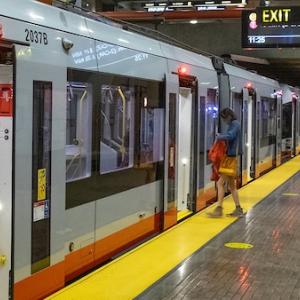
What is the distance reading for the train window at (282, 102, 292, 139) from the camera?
20719 millimetres

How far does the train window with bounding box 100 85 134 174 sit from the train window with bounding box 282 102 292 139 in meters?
14.2

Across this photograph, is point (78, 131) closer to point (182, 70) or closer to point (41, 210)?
point (41, 210)

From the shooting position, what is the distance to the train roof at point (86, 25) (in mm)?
4707

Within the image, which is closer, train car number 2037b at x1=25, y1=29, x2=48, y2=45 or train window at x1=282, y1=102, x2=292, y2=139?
train car number 2037b at x1=25, y1=29, x2=48, y2=45

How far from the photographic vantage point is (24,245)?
4.65m

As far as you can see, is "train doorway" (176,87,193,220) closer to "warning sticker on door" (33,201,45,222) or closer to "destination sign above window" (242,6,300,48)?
"warning sticker on door" (33,201,45,222)

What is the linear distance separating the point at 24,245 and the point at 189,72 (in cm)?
499

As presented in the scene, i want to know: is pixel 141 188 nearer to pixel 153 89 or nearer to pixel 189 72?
pixel 153 89

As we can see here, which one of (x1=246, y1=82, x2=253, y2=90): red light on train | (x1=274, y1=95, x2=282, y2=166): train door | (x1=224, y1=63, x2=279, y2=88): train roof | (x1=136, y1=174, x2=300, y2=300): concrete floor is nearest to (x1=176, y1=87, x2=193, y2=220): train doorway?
(x1=136, y1=174, x2=300, y2=300): concrete floor

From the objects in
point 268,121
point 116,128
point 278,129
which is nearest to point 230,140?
point 116,128

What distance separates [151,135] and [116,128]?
1.12 m

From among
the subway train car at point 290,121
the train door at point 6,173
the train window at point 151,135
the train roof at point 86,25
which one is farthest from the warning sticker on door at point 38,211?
the subway train car at point 290,121

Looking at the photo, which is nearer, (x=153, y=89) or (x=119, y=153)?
(x=119, y=153)

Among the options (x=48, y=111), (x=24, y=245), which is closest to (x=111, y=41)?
(x=48, y=111)
